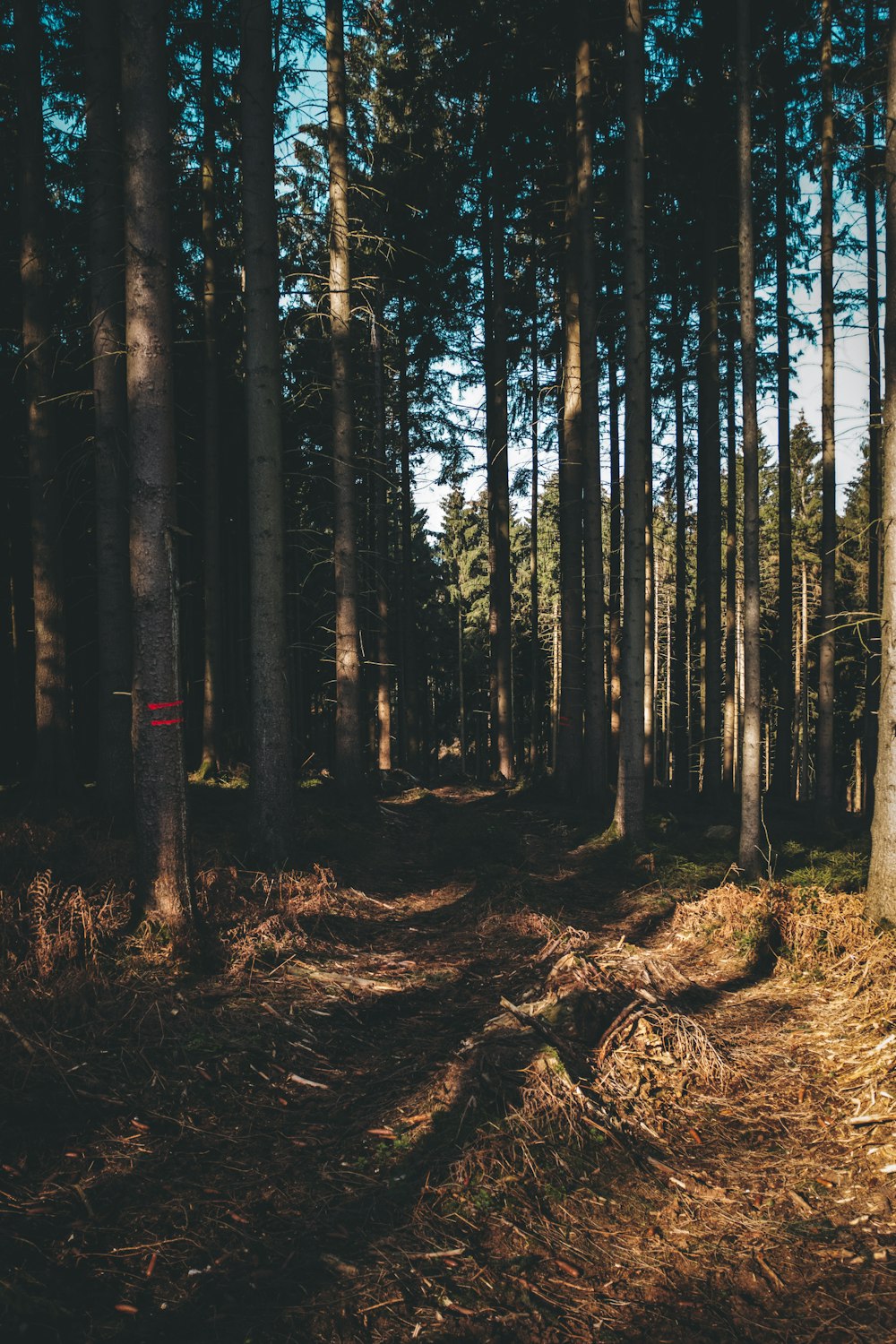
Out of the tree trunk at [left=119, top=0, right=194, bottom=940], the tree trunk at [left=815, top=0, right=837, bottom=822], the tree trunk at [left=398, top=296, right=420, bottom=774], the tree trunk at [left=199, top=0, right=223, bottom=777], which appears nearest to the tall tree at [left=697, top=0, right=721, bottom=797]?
the tree trunk at [left=815, top=0, right=837, bottom=822]

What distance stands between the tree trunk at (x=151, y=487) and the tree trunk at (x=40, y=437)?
5.81 metres

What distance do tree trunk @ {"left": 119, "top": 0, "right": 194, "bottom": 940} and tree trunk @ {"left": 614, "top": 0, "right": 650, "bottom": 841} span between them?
285 inches

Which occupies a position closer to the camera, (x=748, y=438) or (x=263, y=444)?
(x=263, y=444)

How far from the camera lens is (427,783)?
2261cm

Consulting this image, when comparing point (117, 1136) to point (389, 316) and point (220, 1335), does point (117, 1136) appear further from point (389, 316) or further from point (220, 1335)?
point (389, 316)

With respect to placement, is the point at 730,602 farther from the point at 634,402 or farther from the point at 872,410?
the point at 634,402

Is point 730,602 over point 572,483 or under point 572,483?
under

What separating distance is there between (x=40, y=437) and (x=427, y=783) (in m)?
14.2

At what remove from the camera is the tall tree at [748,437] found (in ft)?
31.3

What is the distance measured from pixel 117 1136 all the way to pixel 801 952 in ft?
20.6

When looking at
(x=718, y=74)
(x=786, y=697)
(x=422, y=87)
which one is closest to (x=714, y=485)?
(x=786, y=697)

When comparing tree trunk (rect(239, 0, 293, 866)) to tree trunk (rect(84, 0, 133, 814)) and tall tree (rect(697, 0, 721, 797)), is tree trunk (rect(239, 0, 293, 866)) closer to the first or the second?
tree trunk (rect(84, 0, 133, 814))

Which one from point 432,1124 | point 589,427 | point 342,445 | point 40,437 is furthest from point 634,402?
point 432,1124

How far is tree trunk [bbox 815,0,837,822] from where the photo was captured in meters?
13.5
